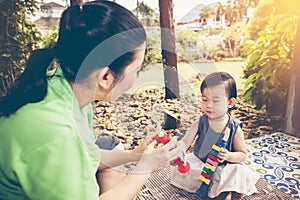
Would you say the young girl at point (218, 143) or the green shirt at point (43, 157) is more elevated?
the green shirt at point (43, 157)

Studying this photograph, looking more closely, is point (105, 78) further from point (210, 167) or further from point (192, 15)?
point (192, 15)

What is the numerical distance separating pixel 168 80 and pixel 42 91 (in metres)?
1.42

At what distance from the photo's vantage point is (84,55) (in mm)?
683

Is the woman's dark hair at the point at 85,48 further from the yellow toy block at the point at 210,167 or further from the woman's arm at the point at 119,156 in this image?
the yellow toy block at the point at 210,167

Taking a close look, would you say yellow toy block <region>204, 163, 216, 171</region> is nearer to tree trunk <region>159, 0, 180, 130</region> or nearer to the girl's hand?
the girl's hand

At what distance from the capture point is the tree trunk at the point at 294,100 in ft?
6.13

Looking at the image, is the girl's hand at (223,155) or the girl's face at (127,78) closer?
the girl's face at (127,78)

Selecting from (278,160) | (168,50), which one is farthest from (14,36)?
(278,160)

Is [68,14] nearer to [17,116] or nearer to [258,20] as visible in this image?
[17,116]

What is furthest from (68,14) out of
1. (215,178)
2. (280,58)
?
(280,58)

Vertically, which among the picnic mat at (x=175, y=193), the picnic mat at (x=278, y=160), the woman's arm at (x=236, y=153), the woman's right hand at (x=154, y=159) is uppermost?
the woman's right hand at (x=154, y=159)

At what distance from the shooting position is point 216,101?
1277 mm

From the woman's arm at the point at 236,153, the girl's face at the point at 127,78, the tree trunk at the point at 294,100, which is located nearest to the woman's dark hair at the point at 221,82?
the woman's arm at the point at 236,153

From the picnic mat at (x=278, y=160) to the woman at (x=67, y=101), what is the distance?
90 centimetres
